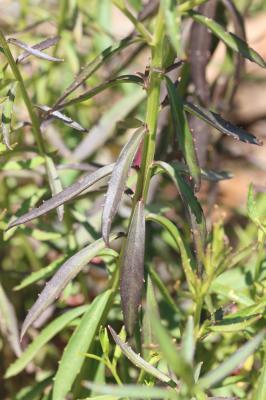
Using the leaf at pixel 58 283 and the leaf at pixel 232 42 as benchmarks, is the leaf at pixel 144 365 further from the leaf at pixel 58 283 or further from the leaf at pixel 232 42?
the leaf at pixel 232 42

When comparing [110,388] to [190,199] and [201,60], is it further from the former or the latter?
[201,60]

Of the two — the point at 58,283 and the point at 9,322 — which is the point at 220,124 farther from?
the point at 9,322

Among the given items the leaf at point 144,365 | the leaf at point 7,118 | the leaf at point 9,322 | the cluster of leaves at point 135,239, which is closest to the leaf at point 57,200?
the cluster of leaves at point 135,239

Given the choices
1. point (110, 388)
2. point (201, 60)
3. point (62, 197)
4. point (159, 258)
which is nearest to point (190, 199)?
point (62, 197)

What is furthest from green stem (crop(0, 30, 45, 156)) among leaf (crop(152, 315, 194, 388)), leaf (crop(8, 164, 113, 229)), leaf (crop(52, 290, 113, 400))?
leaf (crop(152, 315, 194, 388))

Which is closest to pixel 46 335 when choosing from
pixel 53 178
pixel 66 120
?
pixel 53 178

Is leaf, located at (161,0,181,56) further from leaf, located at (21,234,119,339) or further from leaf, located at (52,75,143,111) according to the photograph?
leaf, located at (21,234,119,339)

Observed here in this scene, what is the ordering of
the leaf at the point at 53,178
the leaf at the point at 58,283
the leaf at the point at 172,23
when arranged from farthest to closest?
the leaf at the point at 53,178, the leaf at the point at 58,283, the leaf at the point at 172,23
